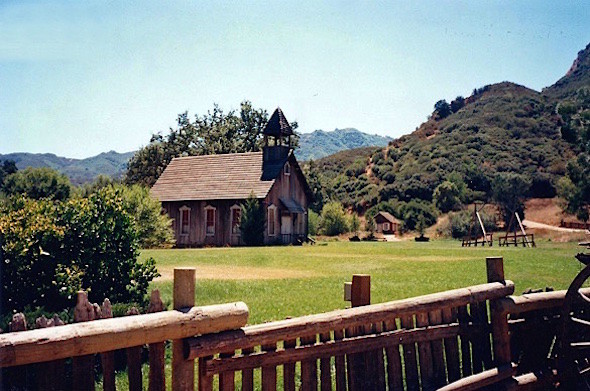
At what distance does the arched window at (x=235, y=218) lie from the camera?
129ft

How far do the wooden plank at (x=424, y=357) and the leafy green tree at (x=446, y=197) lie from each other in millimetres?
62085

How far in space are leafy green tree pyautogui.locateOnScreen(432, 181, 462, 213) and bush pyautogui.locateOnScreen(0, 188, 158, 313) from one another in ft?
195

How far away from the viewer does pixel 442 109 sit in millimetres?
105062

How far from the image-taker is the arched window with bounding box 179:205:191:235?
40469 millimetres

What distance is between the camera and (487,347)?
6.66 meters

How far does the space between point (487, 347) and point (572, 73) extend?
382 feet

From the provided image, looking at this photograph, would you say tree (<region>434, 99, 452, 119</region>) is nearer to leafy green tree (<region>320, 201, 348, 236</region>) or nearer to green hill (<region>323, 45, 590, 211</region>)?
green hill (<region>323, 45, 590, 211</region>)

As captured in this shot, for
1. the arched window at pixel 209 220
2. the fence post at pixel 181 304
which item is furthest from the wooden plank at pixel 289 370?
the arched window at pixel 209 220

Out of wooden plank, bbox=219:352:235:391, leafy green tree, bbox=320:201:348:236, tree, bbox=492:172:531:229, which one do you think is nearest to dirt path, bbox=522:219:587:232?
tree, bbox=492:172:531:229

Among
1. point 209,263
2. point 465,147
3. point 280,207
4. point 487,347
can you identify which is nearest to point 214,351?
point 487,347

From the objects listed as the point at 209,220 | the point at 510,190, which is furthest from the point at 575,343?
the point at 510,190

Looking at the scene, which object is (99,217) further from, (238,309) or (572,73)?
(572,73)

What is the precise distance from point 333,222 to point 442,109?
5853cm

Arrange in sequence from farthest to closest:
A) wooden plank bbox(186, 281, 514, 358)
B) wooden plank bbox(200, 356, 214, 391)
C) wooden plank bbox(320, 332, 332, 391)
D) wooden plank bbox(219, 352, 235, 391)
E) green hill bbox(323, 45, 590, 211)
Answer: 1. green hill bbox(323, 45, 590, 211)
2. wooden plank bbox(320, 332, 332, 391)
3. wooden plank bbox(219, 352, 235, 391)
4. wooden plank bbox(200, 356, 214, 391)
5. wooden plank bbox(186, 281, 514, 358)
